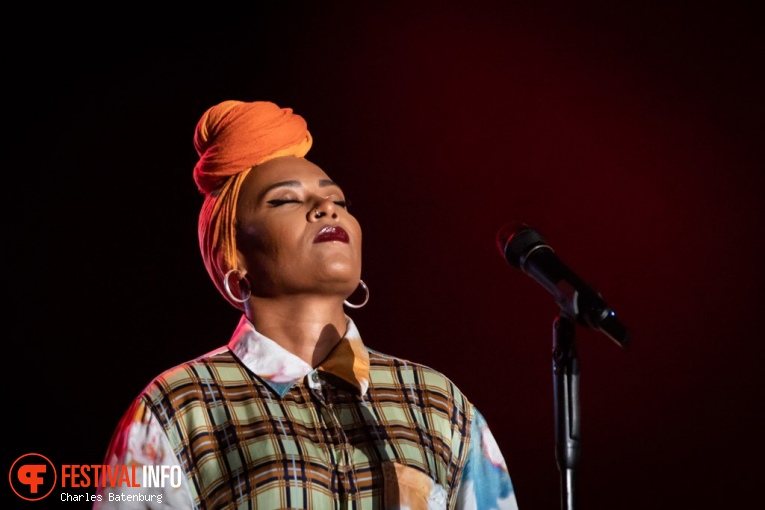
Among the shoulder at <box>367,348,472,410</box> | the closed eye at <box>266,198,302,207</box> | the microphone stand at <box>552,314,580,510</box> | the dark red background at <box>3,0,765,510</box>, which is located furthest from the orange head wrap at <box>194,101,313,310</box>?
the microphone stand at <box>552,314,580,510</box>

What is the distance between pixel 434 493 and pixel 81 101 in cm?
193

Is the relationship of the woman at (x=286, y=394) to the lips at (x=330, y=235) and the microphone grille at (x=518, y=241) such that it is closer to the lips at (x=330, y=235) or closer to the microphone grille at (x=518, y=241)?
the lips at (x=330, y=235)

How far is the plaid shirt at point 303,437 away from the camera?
8.36 feet

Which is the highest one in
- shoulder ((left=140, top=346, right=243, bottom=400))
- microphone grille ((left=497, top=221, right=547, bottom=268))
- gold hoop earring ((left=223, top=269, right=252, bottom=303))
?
gold hoop earring ((left=223, top=269, right=252, bottom=303))

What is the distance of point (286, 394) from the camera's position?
2.72m

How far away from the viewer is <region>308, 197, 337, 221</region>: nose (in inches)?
113

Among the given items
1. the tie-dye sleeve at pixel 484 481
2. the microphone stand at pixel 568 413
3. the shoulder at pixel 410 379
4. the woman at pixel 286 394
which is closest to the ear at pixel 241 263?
the woman at pixel 286 394

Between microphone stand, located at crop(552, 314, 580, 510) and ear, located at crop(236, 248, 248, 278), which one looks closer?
microphone stand, located at crop(552, 314, 580, 510)

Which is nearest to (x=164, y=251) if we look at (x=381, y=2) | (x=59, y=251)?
(x=59, y=251)

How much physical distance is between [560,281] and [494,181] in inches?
69.2

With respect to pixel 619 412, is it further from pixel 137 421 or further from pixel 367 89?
pixel 137 421

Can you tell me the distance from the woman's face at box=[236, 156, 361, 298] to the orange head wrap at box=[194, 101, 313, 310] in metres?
0.04

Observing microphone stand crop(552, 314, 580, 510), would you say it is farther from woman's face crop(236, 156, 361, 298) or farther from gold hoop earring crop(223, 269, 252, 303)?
gold hoop earring crop(223, 269, 252, 303)

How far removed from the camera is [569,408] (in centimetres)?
223
